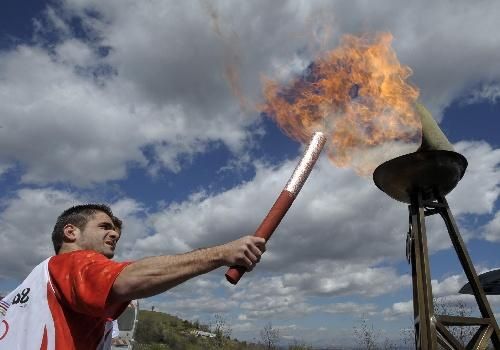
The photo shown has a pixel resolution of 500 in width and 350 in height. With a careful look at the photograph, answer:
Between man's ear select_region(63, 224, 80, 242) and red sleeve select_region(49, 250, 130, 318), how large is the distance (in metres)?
0.42

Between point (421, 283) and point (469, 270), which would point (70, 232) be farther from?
point (469, 270)

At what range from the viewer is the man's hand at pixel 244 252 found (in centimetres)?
236

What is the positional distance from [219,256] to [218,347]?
25.9m

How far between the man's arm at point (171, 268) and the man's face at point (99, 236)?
0.77 metres

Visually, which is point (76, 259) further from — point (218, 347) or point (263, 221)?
point (218, 347)

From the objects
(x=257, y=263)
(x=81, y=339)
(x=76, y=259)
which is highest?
(x=76, y=259)

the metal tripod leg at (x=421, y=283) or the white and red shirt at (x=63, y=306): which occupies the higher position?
the metal tripod leg at (x=421, y=283)

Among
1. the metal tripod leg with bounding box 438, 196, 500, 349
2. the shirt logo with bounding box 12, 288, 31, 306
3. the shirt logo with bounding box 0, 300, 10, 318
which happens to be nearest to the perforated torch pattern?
the shirt logo with bounding box 12, 288, 31, 306

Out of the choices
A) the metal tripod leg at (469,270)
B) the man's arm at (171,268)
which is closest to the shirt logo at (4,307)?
the man's arm at (171,268)

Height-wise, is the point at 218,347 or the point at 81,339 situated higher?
the point at 218,347

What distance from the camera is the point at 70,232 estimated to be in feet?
10.4

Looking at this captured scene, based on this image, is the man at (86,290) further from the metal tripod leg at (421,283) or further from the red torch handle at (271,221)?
the metal tripod leg at (421,283)

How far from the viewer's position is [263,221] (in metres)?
2.58

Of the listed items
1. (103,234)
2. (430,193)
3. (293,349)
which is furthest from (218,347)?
(103,234)
